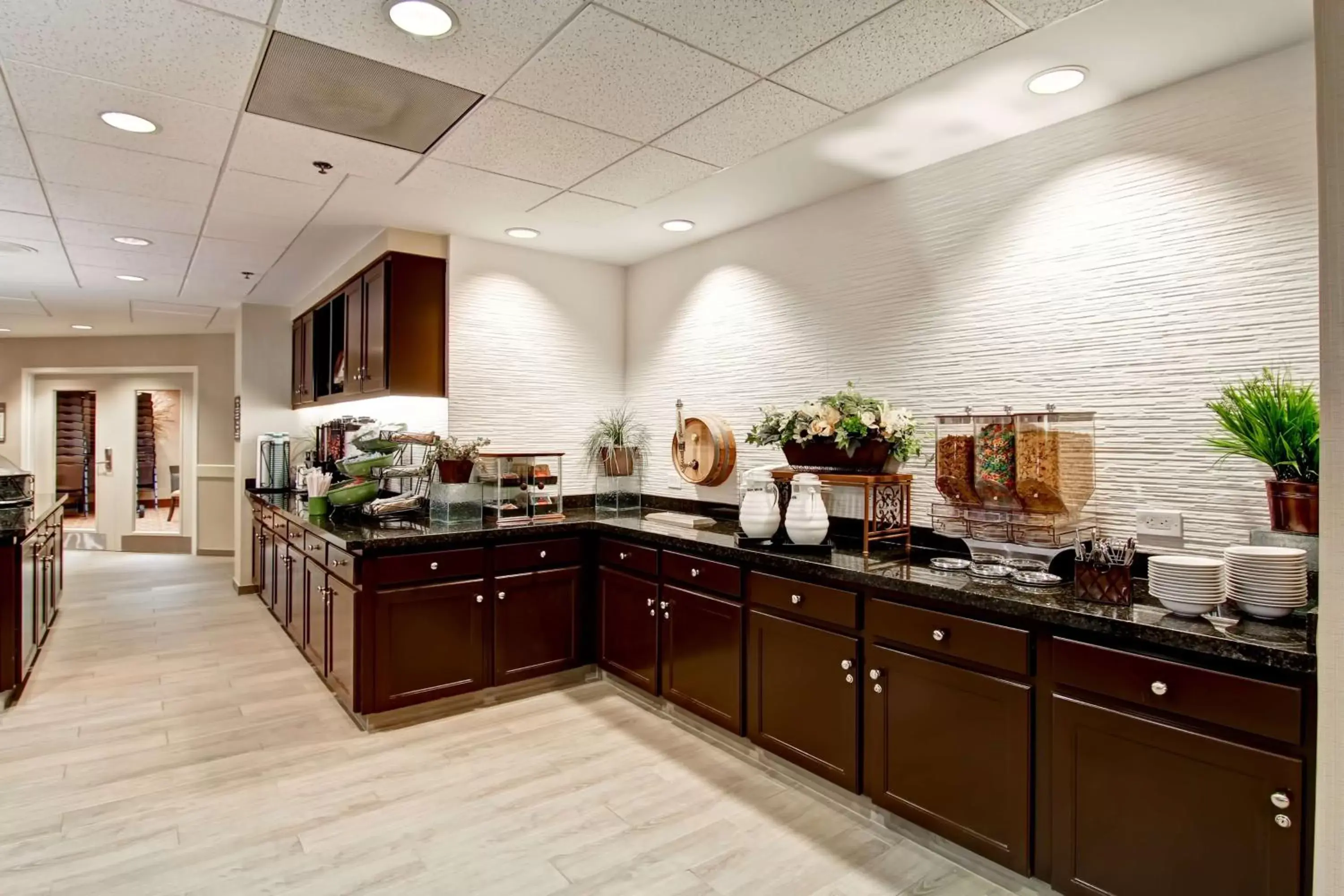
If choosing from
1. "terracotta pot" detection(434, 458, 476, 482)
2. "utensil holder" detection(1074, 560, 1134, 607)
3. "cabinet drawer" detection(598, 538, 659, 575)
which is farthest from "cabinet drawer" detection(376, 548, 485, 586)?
"utensil holder" detection(1074, 560, 1134, 607)

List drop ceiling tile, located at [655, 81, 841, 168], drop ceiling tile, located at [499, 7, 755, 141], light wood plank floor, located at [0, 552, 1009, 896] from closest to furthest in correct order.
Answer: drop ceiling tile, located at [499, 7, 755, 141], light wood plank floor, located at [0, 552, 1009, 896], drop ceiling tile, located at [655, 81, 841, 168]

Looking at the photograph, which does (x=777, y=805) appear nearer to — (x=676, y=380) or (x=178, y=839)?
(x=178, y=839)

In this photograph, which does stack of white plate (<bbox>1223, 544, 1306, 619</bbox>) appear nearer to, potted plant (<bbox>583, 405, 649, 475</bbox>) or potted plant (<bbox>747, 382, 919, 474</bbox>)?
potted plant (<bbox>747, 382, 919, 474</bbox>)

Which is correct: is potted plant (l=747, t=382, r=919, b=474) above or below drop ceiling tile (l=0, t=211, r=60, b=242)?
below

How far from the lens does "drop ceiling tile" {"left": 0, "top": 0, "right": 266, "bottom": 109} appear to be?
1987 millimetres

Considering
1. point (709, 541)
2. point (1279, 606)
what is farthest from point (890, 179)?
point (1279, 606)

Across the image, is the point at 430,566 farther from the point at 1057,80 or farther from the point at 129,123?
the point at 1057,80

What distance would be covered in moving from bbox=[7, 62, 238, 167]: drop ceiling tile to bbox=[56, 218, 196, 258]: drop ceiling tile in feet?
4.63

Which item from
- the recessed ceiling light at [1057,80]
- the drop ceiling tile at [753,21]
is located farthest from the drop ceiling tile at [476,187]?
the recessed ceiling light at [1057,80]

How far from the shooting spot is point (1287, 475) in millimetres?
2002

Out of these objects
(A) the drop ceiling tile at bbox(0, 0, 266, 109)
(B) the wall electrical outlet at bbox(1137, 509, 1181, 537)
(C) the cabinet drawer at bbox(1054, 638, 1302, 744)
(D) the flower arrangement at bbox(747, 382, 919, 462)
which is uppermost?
(A) the drop ceiling tile at bbox(0, 0, 266, 109)

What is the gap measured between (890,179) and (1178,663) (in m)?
2.30

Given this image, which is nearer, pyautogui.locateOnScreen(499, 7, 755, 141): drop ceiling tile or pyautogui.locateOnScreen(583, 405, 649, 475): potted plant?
pyautogui.locateOnScreen(499, 7, 755, 141): drop ceiling tile

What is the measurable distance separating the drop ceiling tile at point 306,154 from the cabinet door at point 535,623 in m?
1.98
